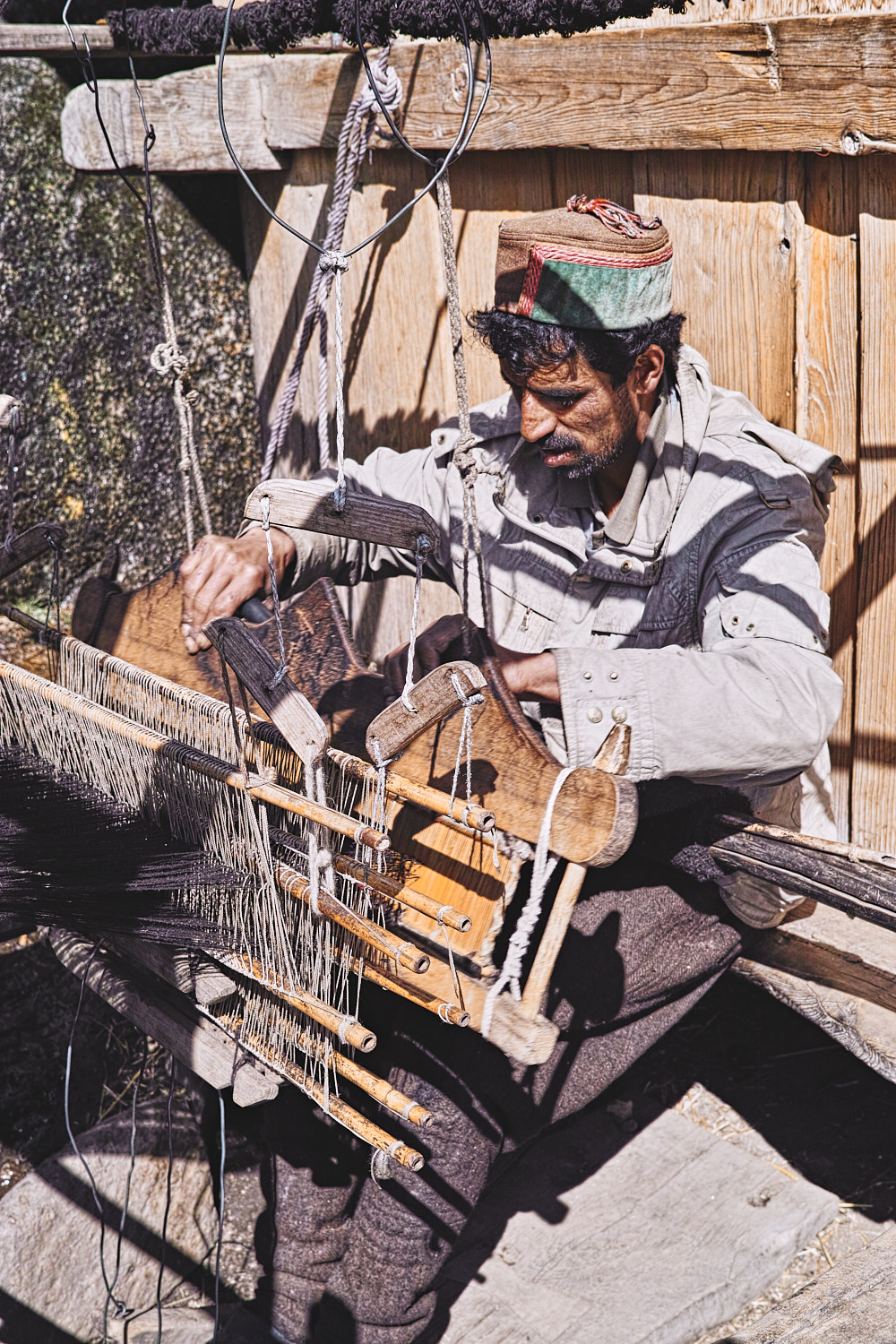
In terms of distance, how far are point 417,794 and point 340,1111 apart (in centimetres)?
52

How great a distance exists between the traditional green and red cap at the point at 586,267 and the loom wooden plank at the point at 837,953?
4.06 ft

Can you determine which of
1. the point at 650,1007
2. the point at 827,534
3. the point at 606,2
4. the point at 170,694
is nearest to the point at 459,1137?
the point at 650,1007

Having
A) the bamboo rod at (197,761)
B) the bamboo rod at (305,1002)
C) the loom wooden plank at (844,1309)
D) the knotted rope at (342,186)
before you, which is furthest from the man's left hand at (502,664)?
the loom wooden plank at (844,1309)

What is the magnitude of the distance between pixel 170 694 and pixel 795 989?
1.35 meters

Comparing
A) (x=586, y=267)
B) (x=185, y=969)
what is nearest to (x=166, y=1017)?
(x=185, y=969)

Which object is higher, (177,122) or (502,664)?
(177,122)

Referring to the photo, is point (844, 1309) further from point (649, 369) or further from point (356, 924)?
point (649, 369)

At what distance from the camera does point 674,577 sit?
222 cm

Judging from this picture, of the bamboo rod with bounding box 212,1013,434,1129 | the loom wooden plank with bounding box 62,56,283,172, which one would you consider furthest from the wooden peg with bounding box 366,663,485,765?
the loom wooden plank with bounding box 62,56,283,172

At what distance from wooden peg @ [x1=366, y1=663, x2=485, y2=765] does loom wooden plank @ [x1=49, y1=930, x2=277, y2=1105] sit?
631mm

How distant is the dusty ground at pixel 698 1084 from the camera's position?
292cm

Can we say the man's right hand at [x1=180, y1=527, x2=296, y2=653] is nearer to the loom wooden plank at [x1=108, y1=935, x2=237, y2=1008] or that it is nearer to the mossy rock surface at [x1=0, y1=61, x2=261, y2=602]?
the loom wooden plank at [x1=108, y1=935, x2=237, y2=1008]

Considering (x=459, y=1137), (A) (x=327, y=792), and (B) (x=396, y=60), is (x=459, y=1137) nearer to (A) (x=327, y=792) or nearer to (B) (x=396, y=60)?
(A) (x=327, y=792)

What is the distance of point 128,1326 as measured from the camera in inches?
103
